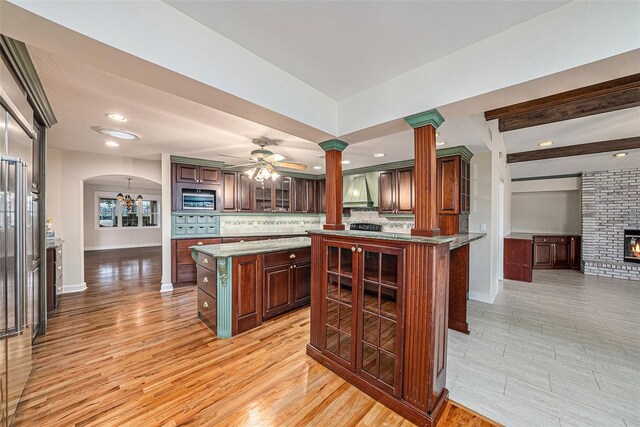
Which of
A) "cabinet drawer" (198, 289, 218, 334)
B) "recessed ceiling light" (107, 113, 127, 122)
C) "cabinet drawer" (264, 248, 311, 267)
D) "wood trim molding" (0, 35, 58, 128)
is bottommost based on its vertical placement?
"cabinet drawer" (198, 289, 218, 334)

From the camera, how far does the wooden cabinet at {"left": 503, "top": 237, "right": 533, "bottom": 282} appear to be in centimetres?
493

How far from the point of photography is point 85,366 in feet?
7.07

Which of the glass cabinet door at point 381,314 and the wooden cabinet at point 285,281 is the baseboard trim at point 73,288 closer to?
the wooden cabinet at point 285,281

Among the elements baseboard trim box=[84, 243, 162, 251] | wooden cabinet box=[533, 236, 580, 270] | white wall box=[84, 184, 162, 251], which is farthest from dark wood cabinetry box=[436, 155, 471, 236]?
baseboard trim box=[84, 243, 162, 251]

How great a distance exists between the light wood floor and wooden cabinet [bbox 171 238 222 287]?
3.86 feet

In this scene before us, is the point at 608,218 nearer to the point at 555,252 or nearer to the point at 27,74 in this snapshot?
the point at 555,252

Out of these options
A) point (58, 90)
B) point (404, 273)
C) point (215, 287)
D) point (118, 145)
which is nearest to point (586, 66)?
point (404, 273)

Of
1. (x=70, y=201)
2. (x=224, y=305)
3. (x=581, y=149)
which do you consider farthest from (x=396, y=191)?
(x=70, y=201)

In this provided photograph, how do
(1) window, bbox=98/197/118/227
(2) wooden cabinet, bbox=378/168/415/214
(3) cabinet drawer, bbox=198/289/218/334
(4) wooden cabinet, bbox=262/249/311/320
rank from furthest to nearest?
1. (1) window, bbox=98/197/118/227
2. (2) wooden cabinet, bbox=378/168/415/214
3. (4) wooden cabinet, bbox=262/249/311/320
4. (3) cabinet drawer, bbox=198/289/218/334

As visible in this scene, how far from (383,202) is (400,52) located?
12.0ft

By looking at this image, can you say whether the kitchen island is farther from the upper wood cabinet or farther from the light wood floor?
the upper wood cabinet

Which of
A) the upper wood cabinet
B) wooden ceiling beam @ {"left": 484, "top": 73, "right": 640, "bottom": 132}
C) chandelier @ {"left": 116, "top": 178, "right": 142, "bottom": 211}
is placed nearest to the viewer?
wooden ceiling beam @ {"left": 484, "top": 73, "right": 640, "bottom": 132}

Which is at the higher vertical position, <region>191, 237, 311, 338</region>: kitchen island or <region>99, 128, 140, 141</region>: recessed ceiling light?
<region>99, 128, 140, 141</region>: recessed ceiling light

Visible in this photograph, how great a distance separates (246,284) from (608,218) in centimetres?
773
